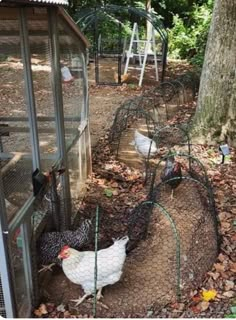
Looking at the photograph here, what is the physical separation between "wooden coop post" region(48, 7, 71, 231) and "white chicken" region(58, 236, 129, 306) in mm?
930

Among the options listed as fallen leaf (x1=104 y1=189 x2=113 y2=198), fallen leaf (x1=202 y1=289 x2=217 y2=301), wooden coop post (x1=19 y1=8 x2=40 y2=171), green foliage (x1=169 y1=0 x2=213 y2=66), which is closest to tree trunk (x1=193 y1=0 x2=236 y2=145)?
fallen leaf (x1=104 y1=189 x2=113 y2=198)

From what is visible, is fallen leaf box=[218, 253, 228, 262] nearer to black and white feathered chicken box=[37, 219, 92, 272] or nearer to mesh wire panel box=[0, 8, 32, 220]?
black and white feathered chicken box=[37, 219, 92, 272]

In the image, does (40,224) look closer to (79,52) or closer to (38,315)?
(38,315)

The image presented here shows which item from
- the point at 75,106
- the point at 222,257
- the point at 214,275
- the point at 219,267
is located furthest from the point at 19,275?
the point at 75,106

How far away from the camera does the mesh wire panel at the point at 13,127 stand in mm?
3057

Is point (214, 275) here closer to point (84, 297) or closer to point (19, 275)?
point (84, 297)

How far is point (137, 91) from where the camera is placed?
12352 mm

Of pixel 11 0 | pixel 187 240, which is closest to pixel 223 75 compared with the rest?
pixel 187 240

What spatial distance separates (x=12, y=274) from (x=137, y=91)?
10016 millimetres

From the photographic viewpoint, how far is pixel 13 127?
12.5 feet

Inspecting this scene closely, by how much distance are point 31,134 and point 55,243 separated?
108 centimetres

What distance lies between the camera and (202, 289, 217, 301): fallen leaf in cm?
347

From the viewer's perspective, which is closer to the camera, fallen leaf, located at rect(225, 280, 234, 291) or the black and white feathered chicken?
fallen leaf, located at rect(225, 280, 234, 291)

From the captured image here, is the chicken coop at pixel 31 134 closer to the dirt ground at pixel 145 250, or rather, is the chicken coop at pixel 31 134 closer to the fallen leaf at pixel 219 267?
the dirt ground at pixel 145 250
